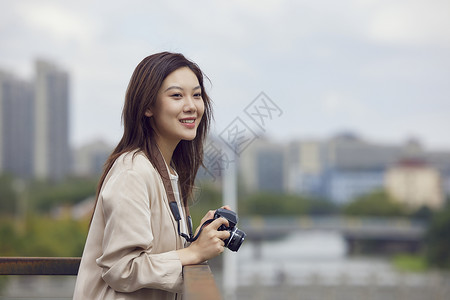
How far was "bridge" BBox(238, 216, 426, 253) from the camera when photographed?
43.3 meters

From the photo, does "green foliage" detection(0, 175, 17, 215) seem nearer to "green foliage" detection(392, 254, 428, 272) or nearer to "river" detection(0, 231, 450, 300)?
"river" detection(0, 231, 450, 300)

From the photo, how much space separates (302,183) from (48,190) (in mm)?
31209

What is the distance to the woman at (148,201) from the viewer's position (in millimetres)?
1378

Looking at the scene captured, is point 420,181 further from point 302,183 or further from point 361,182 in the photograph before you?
point 302,183

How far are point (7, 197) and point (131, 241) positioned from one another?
38431 mm

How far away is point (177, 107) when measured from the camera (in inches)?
61.7

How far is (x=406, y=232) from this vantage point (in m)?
43.1

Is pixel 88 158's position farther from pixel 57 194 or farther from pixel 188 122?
pixel 188 122

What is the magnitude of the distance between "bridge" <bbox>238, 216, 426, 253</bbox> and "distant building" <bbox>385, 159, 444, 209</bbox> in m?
14.1

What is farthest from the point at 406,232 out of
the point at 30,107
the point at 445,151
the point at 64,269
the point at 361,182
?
the point at 64,269

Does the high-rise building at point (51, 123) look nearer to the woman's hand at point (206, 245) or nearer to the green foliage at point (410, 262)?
the green foliage at point (410, 262)

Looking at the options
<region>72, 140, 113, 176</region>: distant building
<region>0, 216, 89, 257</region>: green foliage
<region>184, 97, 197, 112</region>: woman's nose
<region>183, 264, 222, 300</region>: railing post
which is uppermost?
<region>184, 97, 197, 112</region>: woman's nose

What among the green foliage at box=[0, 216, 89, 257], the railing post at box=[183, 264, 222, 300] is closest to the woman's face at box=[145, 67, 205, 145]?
the railing post at box=[183, 264, 222, 300]

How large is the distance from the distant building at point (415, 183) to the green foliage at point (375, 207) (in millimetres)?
6457
